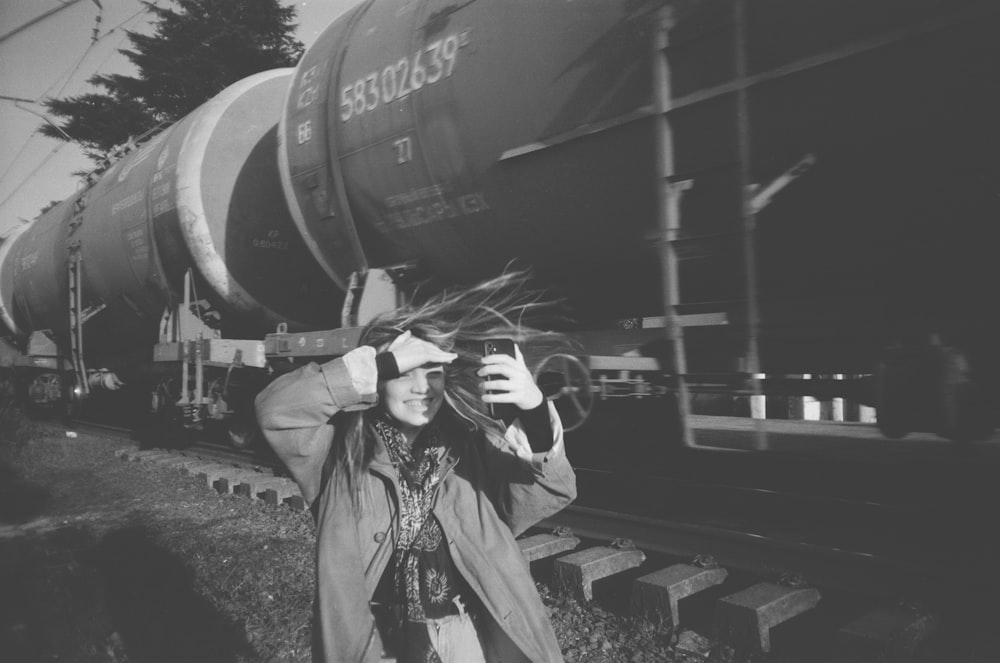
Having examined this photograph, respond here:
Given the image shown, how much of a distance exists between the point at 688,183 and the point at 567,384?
55.1 inches

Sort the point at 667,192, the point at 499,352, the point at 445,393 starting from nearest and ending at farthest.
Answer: the point at 499,352
the point at 445,393
the point at 667,192

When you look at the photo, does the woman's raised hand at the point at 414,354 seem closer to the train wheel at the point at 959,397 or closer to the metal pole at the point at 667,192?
the metal pole at the point at 667,192

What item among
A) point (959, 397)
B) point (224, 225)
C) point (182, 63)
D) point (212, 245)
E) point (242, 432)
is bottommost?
point (242, 432)

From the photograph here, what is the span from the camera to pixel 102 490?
723 centimetres

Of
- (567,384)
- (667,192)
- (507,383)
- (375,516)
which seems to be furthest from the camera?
(567,384)

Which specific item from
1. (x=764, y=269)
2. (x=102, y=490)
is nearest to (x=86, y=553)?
(x=102, y=490)

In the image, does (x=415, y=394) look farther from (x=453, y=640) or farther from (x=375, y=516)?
(x=453, y=640)

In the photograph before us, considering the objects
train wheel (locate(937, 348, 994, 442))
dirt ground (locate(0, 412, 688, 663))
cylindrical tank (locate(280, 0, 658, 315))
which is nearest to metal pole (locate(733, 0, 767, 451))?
cylindrical tank (locate(280, 0, 658, 315))

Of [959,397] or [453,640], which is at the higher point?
[959,397]

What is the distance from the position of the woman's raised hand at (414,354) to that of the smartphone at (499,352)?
4.6 inches

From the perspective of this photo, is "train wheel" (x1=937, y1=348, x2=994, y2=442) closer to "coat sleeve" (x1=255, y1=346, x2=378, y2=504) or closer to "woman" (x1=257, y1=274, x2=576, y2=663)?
"woman" (x1=257, y1=274, x2=576, y2=663)

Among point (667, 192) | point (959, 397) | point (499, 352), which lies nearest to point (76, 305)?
point (667, 192)

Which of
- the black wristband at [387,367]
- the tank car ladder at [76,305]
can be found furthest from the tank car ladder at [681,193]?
the tank car ladder at [76,305]

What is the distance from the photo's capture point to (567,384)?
4180 millimetres
